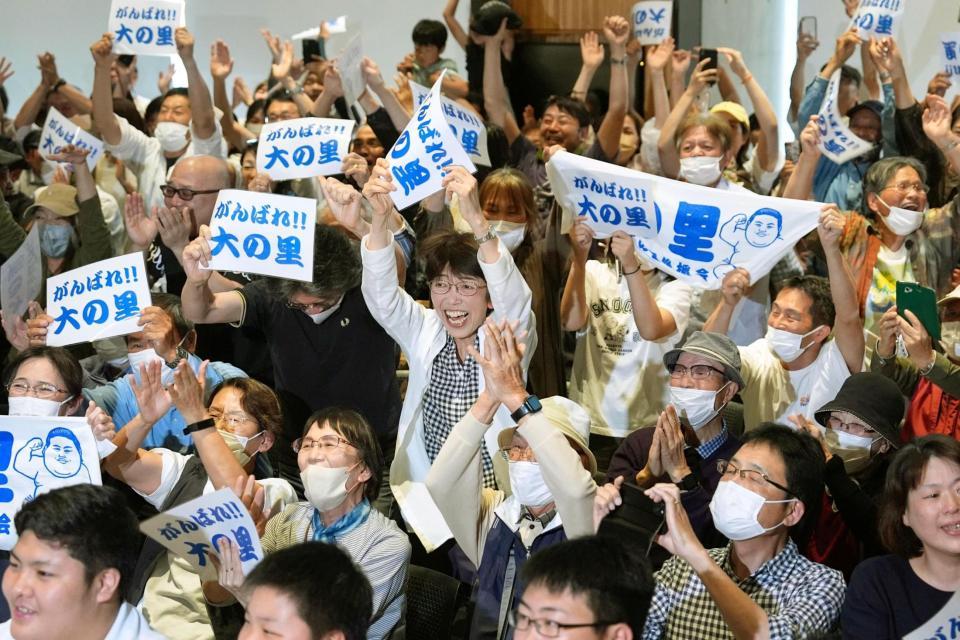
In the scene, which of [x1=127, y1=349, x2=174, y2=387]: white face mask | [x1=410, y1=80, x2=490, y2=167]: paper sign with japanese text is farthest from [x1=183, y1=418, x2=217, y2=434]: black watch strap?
[x1=410, y1=80, x2=490, y2=167]: paper sign with japanese text

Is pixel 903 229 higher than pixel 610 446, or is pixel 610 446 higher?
pixel 903 229

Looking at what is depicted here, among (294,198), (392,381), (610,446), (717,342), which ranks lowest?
(610,446)

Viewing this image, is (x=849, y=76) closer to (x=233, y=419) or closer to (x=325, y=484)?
(x=233, y=419)

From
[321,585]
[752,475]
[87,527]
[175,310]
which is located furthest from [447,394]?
[321,585]

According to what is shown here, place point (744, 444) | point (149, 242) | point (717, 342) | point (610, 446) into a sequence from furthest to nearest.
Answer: point (149, 242) → point (610, 446) → point (717, 342) → point (744, 444)

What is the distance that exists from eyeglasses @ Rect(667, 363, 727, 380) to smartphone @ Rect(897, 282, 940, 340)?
2.32ft

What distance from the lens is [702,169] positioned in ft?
18.6

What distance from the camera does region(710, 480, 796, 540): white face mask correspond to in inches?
140

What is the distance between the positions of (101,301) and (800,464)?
106 inches

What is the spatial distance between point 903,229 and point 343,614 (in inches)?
134

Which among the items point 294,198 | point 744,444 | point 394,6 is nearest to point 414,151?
point 294,198

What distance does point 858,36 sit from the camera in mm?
6781

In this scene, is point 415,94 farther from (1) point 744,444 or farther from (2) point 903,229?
(1) point 744,444

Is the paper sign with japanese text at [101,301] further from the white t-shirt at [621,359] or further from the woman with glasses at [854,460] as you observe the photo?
the woman with glasses at [854,460]
